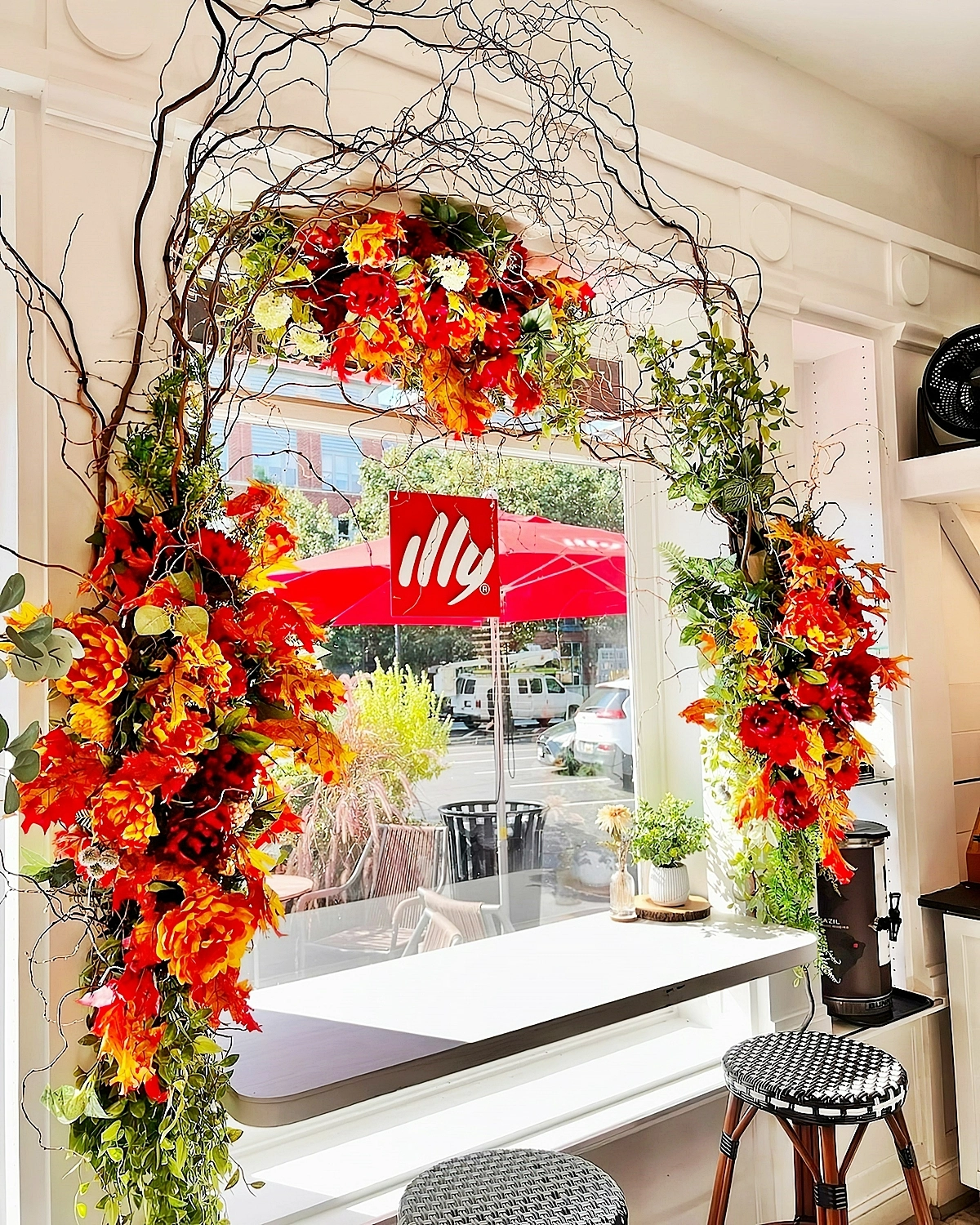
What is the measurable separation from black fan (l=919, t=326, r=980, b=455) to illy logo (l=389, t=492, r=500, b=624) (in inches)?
49.8

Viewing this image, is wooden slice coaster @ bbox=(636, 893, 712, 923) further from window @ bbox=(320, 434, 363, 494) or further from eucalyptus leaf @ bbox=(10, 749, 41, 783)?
eucalyptus leaf @ bbox=(10, 749, 41, 783)

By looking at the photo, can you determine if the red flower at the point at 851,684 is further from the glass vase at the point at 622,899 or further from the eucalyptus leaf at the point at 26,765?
the eucalyptus leaf at the point at 26,765

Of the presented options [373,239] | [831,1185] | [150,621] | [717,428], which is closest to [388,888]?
[831,1185]

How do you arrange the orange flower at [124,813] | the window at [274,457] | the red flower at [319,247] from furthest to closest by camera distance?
the window at [274,457] < the red flower at [319,247] < the orange flower at [124,813]

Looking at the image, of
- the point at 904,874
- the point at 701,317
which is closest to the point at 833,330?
the point at 701,317

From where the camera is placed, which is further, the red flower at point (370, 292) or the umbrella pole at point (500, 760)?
the umbrella pole at point (500, 760)

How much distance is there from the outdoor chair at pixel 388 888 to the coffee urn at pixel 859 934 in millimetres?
1010

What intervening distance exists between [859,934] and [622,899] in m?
0.61

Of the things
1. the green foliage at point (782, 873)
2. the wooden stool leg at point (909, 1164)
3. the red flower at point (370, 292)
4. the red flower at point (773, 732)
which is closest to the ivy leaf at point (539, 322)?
the red flower at point (370, 292)

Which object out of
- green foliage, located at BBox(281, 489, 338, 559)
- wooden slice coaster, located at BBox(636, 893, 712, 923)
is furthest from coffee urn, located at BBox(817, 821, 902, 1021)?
green foliage, located at BBox(281, 489, 338, 559)

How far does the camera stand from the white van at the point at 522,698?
2.32 meters

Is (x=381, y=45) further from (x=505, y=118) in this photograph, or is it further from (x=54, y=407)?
(x=54, y=407)

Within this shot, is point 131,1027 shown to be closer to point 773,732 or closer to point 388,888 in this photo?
point 388,888

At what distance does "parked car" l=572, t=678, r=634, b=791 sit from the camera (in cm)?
252
